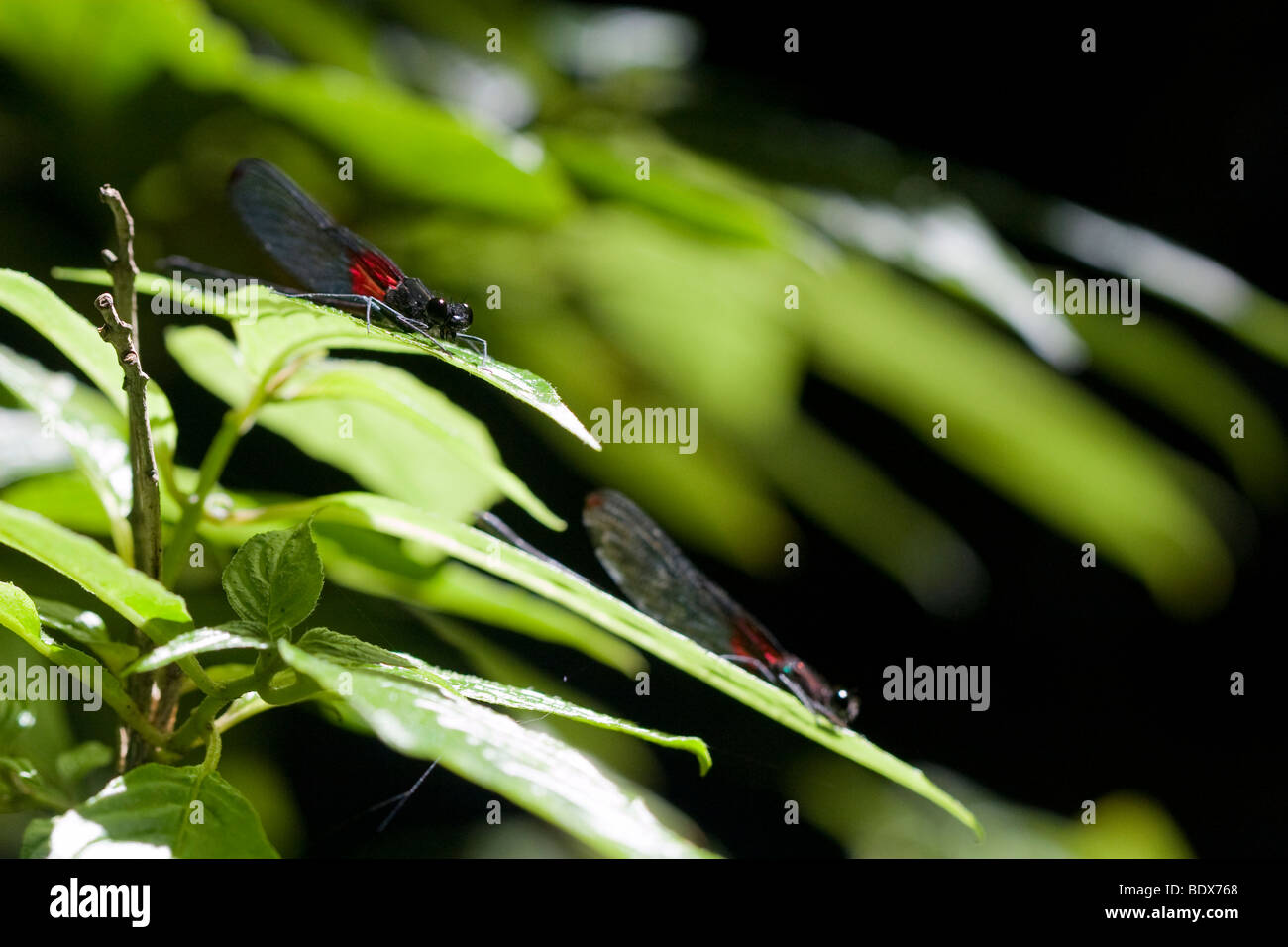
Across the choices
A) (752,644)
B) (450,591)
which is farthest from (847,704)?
(450,591)

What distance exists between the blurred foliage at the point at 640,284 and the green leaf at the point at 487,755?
22cm

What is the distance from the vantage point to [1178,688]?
258 centimetres

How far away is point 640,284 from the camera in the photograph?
1.33 m

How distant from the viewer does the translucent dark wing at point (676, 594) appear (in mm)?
895

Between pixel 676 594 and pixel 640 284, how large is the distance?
1.80 feet

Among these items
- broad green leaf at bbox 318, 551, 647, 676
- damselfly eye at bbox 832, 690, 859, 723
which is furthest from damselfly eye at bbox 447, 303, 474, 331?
damselfly eye at bbox 832, 690, 859, 723

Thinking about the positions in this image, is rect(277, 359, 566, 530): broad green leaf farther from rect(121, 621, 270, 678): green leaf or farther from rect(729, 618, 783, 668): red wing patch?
rect(729, 618, 783, 668): red wing patch

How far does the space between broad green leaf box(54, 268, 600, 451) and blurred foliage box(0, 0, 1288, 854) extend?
0.04 m

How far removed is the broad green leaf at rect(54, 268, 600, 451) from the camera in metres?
0.38

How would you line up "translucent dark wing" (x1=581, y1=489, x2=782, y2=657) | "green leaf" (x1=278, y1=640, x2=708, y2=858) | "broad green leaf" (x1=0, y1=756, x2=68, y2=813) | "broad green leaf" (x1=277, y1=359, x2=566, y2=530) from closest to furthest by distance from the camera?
"green leaf" (x1=278, y1=640, x2=708, y2=858)
"broad green leaf" (x1=0, y1=756, x2=68, y2=813)
"broad green leaf" (x1=277, y1=359, x2=566, y2=530)
"translucent dark wing" (x1=581, y1=489, x2=782, y2=657)

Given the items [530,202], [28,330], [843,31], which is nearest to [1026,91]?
[843,31]

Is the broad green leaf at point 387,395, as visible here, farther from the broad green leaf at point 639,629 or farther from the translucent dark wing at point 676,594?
the translucent dark wing at point 676,594

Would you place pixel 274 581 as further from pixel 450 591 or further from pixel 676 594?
pixel 676 594
